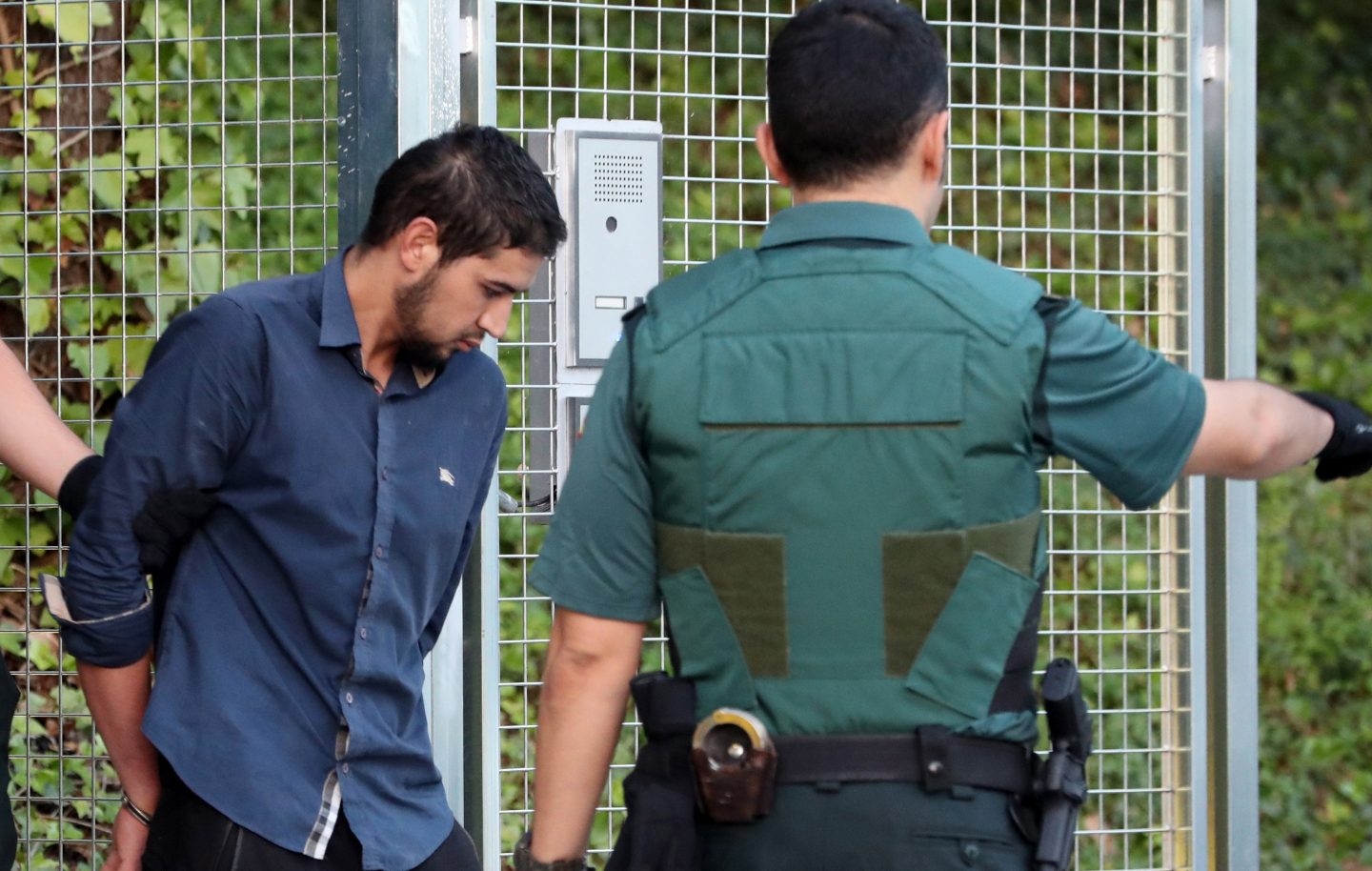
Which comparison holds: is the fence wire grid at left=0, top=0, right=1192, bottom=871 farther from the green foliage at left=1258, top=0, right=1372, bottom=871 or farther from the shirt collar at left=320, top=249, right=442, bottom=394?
the green foliage at left=1258, top=0, right=1372, bottom=871

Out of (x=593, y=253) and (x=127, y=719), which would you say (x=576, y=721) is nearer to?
(x=127, y=719)

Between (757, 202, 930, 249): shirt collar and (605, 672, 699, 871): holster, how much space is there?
56cm

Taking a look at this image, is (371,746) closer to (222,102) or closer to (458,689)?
(458,689)

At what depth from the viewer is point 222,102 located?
131 inches

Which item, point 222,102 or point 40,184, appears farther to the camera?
point 40,184

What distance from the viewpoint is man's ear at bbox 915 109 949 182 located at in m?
2.01

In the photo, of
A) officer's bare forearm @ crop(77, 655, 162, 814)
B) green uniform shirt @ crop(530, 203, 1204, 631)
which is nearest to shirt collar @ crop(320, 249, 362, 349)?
officer's bare forearm @ crop(77, 655, 162, 814)

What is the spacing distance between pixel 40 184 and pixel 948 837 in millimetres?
3335

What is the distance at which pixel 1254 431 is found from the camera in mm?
2012

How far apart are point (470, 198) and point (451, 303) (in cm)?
16

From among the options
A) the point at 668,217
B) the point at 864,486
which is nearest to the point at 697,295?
the point at 864,486

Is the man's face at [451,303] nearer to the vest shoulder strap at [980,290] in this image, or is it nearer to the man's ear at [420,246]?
the man's ear at [420,246]

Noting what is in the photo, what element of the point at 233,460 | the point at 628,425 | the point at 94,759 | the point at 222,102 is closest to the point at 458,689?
the point at 94,759

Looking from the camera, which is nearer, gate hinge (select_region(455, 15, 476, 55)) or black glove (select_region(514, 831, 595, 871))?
black glove (select_region(514, 831, 595, 871))
